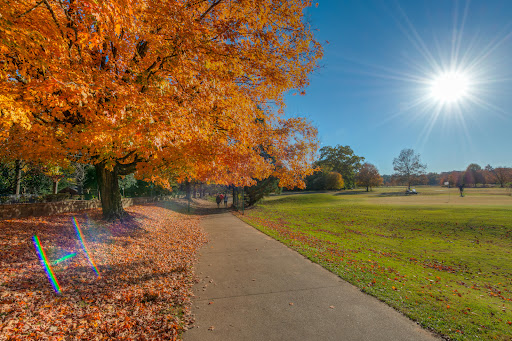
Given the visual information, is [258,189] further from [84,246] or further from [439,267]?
[84,246]

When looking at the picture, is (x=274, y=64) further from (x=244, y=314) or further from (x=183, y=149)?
(x=244, y=314)

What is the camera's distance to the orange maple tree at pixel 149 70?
217 inches

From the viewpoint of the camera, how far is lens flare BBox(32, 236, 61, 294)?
499 cm

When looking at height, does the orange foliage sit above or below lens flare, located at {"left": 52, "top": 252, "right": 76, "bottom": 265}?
above

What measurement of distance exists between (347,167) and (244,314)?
8892 centimetres

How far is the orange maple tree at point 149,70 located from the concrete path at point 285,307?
13.3 ft

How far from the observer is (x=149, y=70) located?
784 centimetres

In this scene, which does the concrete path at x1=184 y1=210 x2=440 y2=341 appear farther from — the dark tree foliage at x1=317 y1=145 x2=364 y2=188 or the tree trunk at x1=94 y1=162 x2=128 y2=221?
the dark tree foliage at x1=317 y1=145 x2=364 y2=188

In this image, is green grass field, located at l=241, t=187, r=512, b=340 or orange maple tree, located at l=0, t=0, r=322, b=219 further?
orange maple tree, located at l=0, t=0, r=322, b=219

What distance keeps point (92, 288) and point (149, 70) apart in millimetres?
6655

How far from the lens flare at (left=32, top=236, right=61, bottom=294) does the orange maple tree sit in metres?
3.24

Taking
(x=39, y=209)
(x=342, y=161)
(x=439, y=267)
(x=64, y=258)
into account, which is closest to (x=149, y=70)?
(x=64, y=258)

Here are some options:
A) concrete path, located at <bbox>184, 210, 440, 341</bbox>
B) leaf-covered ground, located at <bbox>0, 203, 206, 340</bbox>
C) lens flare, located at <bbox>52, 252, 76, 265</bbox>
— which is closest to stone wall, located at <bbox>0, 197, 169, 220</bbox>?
leaf-covered ground, located at <bbox>0, 203, 206, 340</bbox>

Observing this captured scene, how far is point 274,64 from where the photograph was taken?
290 inches
